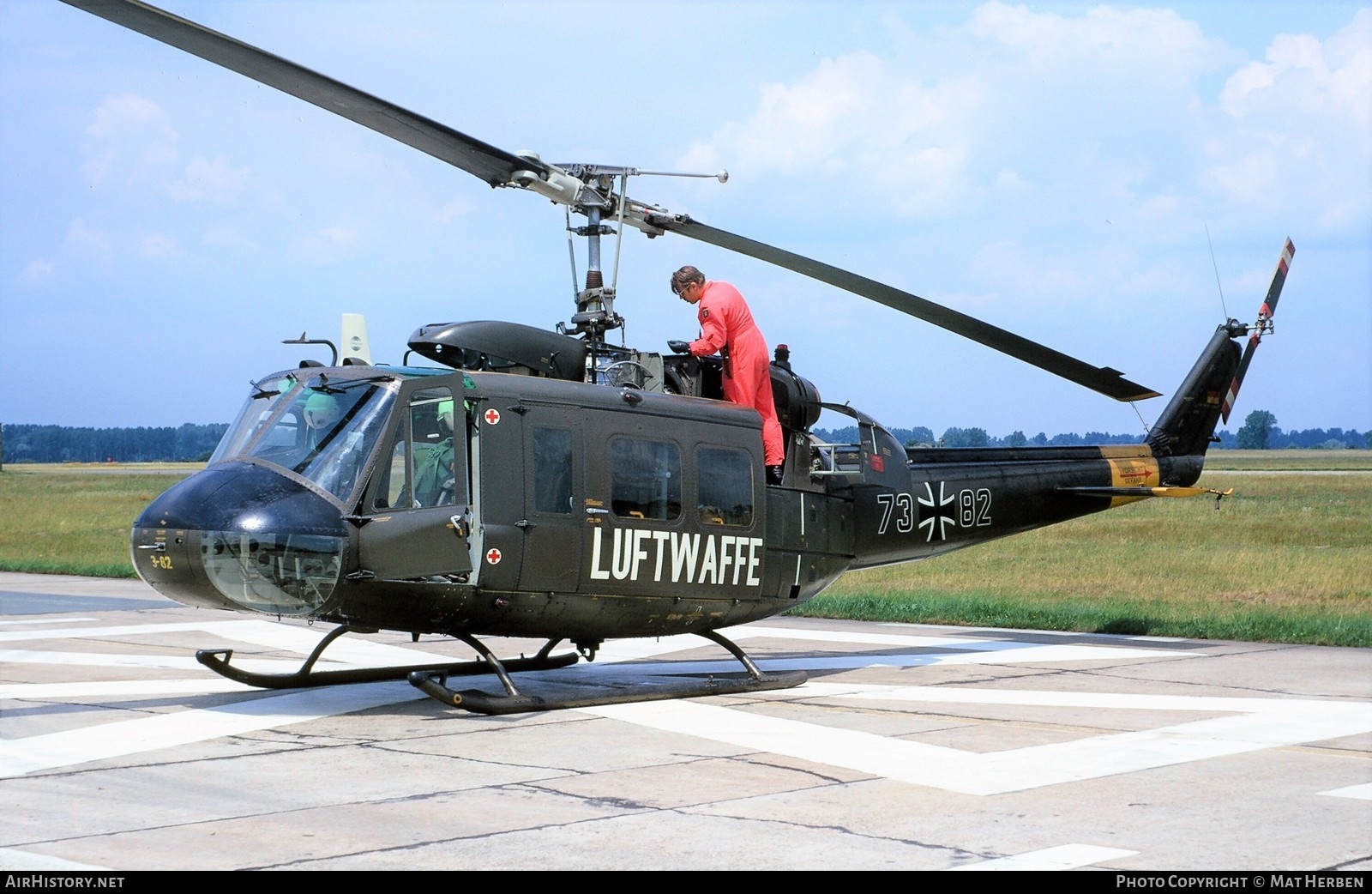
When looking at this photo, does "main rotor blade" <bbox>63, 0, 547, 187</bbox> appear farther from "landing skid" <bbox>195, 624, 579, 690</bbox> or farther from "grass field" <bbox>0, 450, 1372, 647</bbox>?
"grass field" <bbox>0, 450, 1372, 647</bbox>

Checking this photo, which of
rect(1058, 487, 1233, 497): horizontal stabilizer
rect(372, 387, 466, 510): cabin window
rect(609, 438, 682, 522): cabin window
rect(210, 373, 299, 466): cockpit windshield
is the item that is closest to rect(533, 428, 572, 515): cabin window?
rect(609, 438, 682, 522): cabin window

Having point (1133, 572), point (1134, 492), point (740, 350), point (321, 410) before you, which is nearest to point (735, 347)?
point (740, 350)

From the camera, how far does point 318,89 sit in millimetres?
7512

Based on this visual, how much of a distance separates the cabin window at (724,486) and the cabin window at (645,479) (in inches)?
8.0

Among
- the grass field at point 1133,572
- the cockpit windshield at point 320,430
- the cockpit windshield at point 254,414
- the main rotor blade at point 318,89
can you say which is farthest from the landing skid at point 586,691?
the grass field at point 1133,572

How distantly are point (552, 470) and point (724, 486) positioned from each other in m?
1.48

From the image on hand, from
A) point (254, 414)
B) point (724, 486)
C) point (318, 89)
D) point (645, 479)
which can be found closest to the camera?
point (318, 89)

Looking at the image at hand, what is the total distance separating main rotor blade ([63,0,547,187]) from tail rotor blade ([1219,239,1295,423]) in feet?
29.9

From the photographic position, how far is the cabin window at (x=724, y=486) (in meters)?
10.1

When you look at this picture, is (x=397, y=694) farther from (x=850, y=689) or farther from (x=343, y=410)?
(x=850, y=689)

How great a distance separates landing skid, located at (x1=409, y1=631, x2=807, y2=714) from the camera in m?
9.20

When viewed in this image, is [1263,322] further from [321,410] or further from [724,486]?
[321,410]

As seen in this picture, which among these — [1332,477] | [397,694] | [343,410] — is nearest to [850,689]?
[397,694]

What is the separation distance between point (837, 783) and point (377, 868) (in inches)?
102
